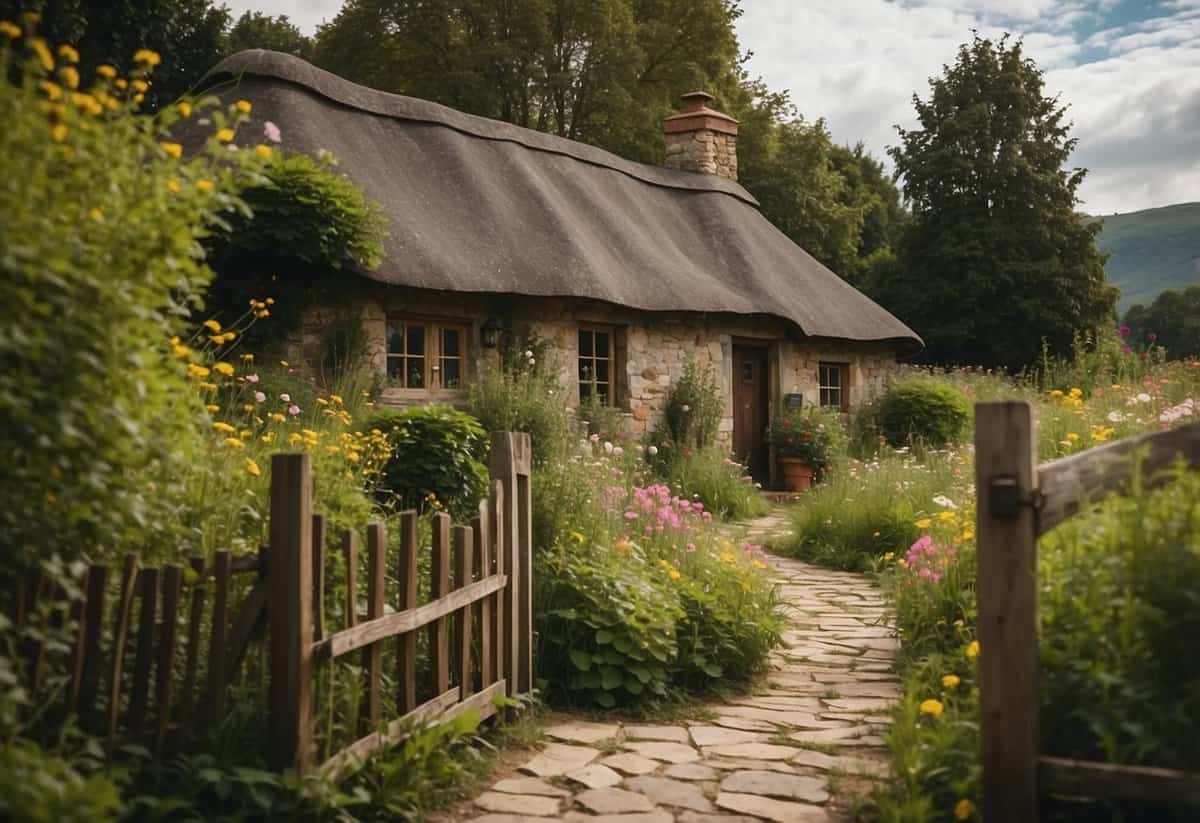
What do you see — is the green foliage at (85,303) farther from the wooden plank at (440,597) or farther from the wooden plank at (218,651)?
the wooden plank at (440,597)

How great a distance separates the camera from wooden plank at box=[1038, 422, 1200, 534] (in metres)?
2.91

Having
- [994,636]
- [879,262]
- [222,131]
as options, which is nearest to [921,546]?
[994,636]

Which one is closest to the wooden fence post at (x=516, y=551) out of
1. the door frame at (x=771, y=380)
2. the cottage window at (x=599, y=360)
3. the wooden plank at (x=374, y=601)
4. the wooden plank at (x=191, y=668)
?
the wooden plank at (x=374, y=601)

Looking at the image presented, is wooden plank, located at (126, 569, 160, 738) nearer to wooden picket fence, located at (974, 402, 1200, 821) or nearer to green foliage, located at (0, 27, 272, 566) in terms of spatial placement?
green foliage, located at (0, 27, 272, 566)

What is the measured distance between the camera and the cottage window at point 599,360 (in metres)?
12.2

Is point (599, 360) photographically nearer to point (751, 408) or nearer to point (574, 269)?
point (574, 269)

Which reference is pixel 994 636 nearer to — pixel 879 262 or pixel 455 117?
pixel 455 117

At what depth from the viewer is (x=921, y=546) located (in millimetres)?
5875

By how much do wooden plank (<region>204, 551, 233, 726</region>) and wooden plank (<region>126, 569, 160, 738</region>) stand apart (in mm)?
167

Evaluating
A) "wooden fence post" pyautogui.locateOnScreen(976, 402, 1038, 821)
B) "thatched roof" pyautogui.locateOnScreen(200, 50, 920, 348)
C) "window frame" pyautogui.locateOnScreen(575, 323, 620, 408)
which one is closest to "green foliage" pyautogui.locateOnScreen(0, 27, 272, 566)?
"wooden fence post" pyautogui.locateOnScreen(976, 402, 1038, 821)

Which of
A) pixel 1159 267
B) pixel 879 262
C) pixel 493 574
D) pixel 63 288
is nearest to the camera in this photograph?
pixel 63 288

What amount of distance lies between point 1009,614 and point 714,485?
Answer: 811cm

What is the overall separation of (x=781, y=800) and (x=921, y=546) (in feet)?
8.41

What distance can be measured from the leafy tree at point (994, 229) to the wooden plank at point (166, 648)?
70.5 ft
